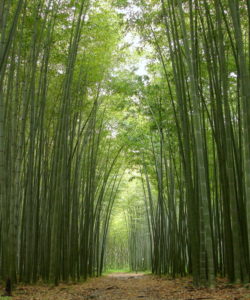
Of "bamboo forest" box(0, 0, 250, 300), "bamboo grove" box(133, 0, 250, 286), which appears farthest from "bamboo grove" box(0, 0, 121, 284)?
"bamboo grove" box(133, 0, 250, 286)

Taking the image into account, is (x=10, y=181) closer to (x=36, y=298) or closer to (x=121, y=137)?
(x=36, y=298)

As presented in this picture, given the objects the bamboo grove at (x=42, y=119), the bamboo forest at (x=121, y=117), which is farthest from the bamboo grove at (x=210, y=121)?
the bamboo grove at (x=42, y=119)

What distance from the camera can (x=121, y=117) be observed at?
9023 millimetres

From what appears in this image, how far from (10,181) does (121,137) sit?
490 centimetres

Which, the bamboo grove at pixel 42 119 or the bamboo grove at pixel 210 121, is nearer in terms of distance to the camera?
the bamboo grove at pixel 210 121

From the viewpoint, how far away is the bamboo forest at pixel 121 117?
11.6 feet

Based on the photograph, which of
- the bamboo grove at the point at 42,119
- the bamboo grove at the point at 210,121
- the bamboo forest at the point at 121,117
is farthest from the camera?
the bamboo grove at the point at 42,119

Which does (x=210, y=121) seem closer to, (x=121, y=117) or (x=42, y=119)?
(x=42, y=119)

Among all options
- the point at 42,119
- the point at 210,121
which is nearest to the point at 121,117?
the point at 42,119

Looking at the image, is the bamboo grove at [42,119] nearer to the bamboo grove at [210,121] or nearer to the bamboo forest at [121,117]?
the bamboo forest at [121,117]

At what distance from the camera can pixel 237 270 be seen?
3465 millimetres

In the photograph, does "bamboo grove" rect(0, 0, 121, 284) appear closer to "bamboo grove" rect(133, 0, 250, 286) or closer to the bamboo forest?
the bamboo forest

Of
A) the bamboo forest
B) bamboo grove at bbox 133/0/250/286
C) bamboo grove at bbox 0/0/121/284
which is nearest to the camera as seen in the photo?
bamboo grove at bbox 133/0/250/286

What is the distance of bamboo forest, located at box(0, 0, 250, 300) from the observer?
352 cm
